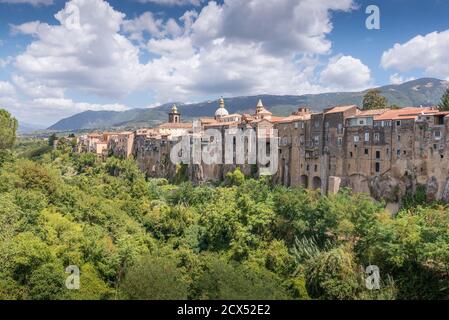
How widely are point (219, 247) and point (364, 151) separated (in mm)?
18013

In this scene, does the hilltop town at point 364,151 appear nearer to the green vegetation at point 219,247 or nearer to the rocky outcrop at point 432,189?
the rocky outcrop at point 432,189

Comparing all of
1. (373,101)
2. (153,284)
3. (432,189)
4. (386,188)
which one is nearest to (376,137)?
(386,188)

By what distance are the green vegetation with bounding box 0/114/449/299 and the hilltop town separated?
2.71 meters

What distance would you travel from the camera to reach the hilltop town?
37.5 meters

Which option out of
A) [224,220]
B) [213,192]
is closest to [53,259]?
[224,220]

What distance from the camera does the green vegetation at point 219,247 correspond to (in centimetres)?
2556

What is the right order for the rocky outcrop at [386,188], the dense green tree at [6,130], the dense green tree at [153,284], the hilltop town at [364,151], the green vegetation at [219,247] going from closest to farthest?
1. the dense green tree at [153,284]
2. the green vegetation at [219,247]
3. the hilltop town at [364,151]
4. the rocky outcrop at [386,188]
5. the dense green tree at [6,130]

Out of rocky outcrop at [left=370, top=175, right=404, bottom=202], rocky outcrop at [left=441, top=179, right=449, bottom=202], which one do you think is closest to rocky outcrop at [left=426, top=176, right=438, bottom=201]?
rocky outcrop at [left=441, top=179, right=449, bottom=202]

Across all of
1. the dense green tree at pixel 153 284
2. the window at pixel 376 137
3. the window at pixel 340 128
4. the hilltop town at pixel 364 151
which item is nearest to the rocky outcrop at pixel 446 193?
the hilltop town at pixel 364 151

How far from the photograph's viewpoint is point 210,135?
6344 centimetres

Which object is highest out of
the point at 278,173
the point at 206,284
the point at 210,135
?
the point at 210,135

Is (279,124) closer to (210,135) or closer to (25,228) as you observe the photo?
(210,135)

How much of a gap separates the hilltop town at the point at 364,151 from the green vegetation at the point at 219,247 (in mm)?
2708
